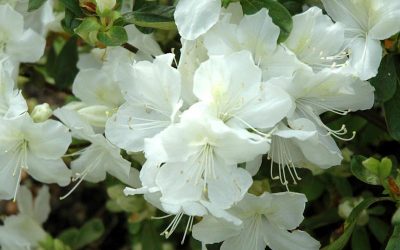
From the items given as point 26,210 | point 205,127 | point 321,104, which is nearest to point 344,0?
point 321,104

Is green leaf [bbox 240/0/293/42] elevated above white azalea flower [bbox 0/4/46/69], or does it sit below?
above

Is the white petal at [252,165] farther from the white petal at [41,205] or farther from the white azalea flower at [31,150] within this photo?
the white petal at [41,205]

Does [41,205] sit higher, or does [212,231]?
[212,231]

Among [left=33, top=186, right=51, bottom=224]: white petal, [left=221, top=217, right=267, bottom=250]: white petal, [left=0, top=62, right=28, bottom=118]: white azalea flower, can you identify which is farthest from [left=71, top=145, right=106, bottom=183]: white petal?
[left=33, top=186, right=51, bottom=224]: white petal

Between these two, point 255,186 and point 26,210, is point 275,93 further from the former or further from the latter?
point 26,210

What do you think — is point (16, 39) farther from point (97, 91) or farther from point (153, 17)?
point (153, 17)

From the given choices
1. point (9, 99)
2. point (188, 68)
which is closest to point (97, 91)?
point (9, 99)

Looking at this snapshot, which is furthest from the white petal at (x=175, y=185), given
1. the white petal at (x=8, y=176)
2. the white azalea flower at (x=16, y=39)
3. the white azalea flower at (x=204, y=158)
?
the white azalea flower at (x=16, y=39)

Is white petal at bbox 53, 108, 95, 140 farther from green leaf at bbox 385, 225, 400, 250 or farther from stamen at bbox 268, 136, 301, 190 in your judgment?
green leaf at bbox 385, 225, 400, 250
